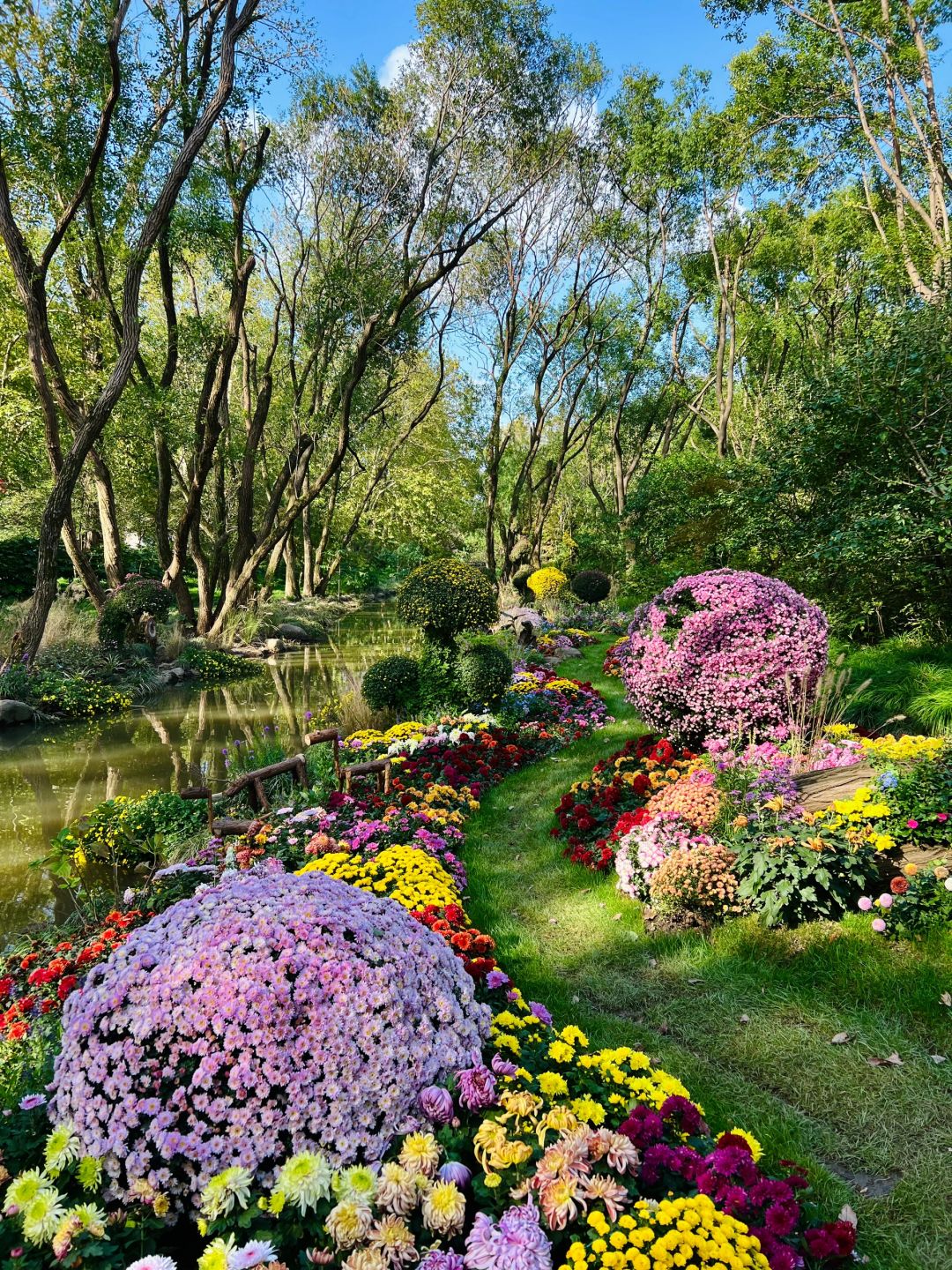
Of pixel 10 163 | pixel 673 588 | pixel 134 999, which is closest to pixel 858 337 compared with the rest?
pixel 673 588

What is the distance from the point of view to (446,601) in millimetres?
8922

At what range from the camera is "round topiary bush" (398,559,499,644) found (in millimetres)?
8938

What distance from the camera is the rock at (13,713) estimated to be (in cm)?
1010

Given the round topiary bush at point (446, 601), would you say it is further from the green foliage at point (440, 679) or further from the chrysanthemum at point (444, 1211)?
the chrysanthemum at point (444, 1211)

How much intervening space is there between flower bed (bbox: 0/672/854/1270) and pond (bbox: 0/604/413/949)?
3592 millimetres

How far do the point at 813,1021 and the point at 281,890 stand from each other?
2.66 metres

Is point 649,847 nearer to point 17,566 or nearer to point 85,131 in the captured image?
point 85,131

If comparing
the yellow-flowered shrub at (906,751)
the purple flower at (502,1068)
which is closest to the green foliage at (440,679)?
the yellow-flowered shrub at (906,751)

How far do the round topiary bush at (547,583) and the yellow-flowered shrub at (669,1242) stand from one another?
18718 millimetres

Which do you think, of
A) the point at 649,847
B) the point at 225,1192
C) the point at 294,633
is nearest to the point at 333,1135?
the point at 225,1192

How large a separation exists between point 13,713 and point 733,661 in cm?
998

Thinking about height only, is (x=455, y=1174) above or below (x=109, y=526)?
below

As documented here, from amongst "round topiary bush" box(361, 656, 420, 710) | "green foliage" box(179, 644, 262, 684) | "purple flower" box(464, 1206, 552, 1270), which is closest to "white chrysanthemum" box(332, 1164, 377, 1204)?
"purple flower" box(464, 1206, 552, 1270)

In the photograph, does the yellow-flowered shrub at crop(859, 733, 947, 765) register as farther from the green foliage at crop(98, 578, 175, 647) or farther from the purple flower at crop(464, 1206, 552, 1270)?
the green foliage at crop(98, 578, 175, 647)
